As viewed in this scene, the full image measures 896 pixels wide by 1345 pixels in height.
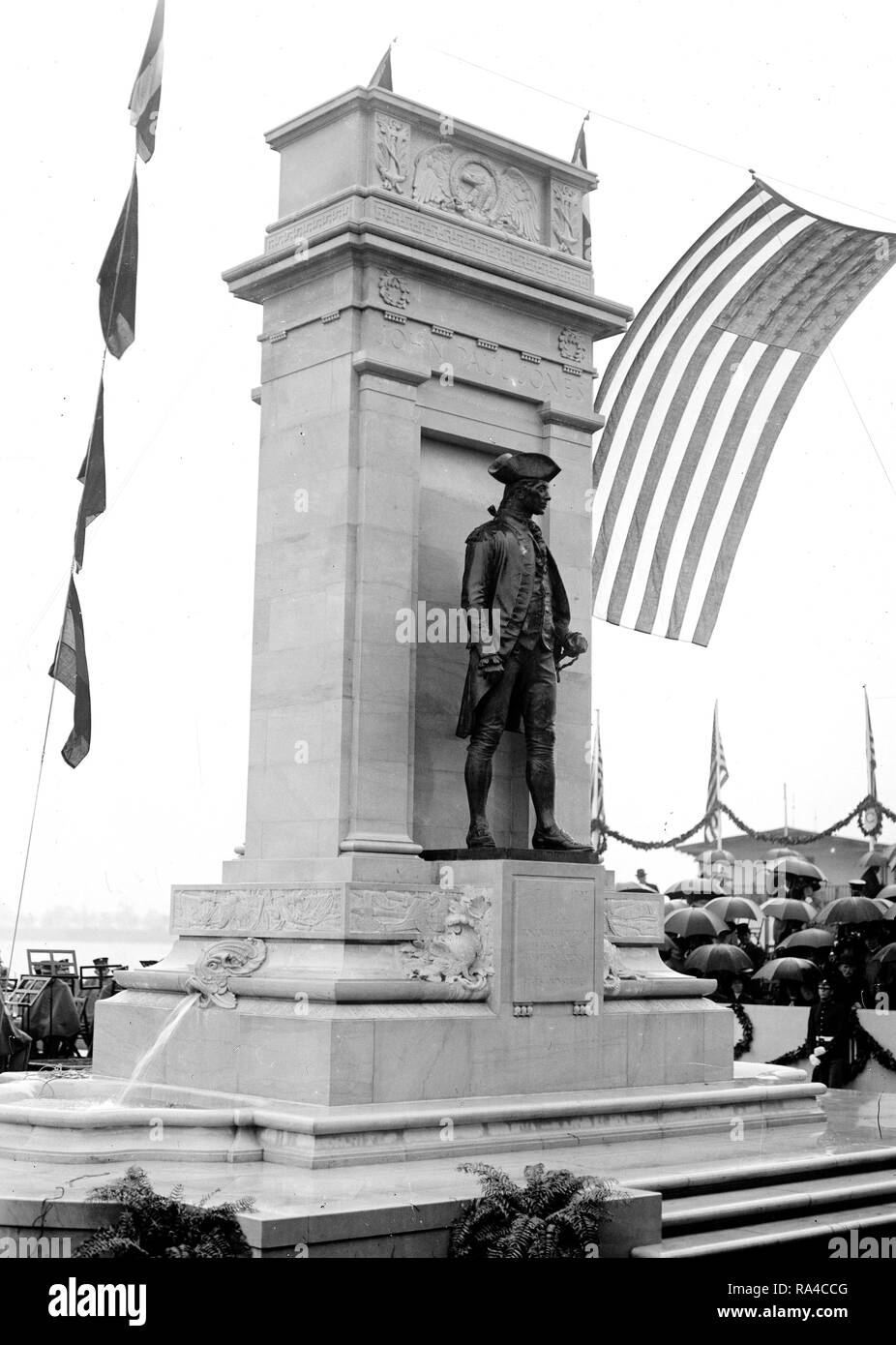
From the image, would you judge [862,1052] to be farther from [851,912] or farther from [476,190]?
[476,190]

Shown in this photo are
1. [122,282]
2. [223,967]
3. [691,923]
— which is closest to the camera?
[223,967]

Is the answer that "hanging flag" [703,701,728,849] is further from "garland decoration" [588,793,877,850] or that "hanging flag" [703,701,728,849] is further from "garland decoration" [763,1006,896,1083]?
"garland decoration" [763,1006,896,1083]

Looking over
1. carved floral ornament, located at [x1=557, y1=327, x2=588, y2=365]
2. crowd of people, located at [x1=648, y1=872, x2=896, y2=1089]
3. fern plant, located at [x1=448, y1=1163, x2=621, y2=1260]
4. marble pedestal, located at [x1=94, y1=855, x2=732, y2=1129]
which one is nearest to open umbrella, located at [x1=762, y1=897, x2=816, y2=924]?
crowd of people, located at [x1=648, y1=872, x2=896, y2=1089]

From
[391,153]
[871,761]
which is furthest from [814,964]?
[871,761]

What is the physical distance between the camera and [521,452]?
52.1 ft

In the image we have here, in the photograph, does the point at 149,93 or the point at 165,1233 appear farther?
the point at 149,93

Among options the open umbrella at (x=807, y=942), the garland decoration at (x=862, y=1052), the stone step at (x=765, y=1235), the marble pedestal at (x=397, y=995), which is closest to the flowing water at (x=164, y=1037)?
the marble pedestal at (x=397, y=995)

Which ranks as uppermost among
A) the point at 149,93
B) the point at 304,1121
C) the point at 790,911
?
the point at 149,93

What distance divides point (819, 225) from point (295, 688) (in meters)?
10.1

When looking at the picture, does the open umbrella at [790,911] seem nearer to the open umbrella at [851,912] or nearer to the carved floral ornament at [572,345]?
the open umbrella at [851,912]

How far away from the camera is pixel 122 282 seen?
15344mm

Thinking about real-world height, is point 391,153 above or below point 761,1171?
above

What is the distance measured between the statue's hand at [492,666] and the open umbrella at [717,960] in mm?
10387

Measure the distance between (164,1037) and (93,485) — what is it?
491 centimetres
